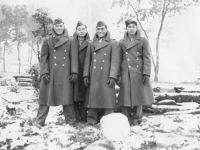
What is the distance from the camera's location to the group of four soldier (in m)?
4.96

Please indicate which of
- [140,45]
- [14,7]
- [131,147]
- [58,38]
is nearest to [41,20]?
[58,38]

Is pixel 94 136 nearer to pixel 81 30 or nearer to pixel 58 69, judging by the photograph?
pixel 58 69

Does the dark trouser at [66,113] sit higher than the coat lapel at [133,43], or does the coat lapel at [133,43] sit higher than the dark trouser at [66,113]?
the coat lapel at [133,43]

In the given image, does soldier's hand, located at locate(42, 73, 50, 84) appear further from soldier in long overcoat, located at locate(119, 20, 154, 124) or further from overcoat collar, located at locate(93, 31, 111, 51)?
soldier in long overcoat, located at locate(119, 20, 154, 124)

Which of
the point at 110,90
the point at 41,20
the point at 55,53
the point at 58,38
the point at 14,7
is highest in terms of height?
the point at 14,7

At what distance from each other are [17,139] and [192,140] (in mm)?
2630

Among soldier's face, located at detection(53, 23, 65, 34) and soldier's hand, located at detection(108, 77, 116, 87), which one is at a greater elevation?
soldier's face, located at detection(53, 23, 65, 34)

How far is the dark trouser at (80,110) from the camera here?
5.46 metres

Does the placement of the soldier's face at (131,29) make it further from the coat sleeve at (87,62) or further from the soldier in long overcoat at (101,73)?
the coat sleeve at (87,62)

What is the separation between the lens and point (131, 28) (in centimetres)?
512

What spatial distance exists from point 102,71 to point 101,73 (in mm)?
46

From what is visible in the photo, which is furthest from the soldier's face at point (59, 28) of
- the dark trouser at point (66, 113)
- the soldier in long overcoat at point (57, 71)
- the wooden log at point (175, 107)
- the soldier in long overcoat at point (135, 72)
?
the wooden log at point (175, 107)

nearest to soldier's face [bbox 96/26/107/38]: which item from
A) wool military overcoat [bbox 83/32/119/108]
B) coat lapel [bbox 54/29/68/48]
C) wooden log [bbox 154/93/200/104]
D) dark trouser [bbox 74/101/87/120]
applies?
wool military overcoat [bbox 83/32/119/108]

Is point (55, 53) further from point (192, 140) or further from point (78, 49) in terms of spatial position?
point (192, 140)
